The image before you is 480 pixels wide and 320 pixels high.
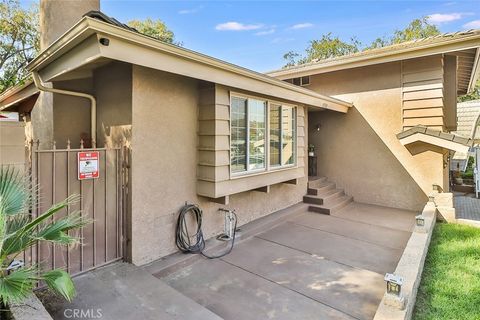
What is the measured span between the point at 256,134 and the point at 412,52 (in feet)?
16.9

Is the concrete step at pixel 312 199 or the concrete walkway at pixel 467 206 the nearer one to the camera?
the concrete walkway at pixel 467 206

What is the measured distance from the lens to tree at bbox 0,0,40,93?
54.8 feet

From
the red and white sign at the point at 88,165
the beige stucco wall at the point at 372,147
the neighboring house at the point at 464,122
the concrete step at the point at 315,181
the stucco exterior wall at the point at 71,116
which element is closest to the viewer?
the red and white sign at the point at 88,165

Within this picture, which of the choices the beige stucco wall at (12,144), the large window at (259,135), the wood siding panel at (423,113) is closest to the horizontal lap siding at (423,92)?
the wood siding panel at (423,113)

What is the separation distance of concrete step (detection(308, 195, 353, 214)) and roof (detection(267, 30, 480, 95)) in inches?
166

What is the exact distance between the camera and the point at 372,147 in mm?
9219

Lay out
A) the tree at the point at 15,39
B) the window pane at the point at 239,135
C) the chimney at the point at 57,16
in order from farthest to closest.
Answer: the tree at the point at 15,39
the chimney at the point at 57,16
the window pane at the point at 239,135

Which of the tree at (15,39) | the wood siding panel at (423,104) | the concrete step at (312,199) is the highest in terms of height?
the tree at (15,39)

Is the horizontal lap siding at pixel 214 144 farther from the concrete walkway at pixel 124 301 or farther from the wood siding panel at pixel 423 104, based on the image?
the wood siding panel at pixel 423 104

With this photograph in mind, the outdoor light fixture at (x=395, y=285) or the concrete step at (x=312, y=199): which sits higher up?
the concrete step at (x=312, y=199)

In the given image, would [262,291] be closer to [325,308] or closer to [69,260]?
[325,308]

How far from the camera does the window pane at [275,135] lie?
22.6ft

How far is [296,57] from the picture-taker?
28969 mm

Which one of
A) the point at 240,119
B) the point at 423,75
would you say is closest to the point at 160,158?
the point at 240,119
